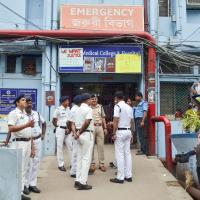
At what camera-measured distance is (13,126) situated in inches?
250

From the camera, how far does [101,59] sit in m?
12.3

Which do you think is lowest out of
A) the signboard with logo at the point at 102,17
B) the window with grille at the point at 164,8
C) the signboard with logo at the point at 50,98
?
the signboard with logo at the point at 50,98

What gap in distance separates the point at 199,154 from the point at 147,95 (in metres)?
6.58

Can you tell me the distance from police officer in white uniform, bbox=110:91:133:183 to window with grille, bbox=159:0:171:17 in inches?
263

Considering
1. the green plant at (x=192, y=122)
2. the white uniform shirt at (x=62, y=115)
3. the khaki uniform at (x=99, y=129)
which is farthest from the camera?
the white uniform shirt at (x=62, y=115)

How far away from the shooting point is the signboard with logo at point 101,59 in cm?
1221

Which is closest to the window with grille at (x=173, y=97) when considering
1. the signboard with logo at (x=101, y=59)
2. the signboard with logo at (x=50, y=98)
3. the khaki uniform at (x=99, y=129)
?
the signboard with logo at (x=101, y=59)

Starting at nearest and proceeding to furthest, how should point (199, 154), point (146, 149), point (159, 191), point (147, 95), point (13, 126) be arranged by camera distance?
point (199, 154), point (13, 126), point (159, 191), point (146, 149), point (147, 95)

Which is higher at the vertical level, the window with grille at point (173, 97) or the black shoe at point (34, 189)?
the window with grille at point (173, 97)

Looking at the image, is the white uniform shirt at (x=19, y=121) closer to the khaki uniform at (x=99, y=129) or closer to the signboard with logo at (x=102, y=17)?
the khaki uniform at (x=99, y=129)

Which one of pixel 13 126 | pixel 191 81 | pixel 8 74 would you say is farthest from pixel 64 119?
pixel 191 81

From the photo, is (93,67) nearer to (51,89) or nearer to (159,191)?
(51,89)

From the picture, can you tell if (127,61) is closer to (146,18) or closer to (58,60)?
(146,18)

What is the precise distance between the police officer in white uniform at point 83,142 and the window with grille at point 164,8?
738cm
